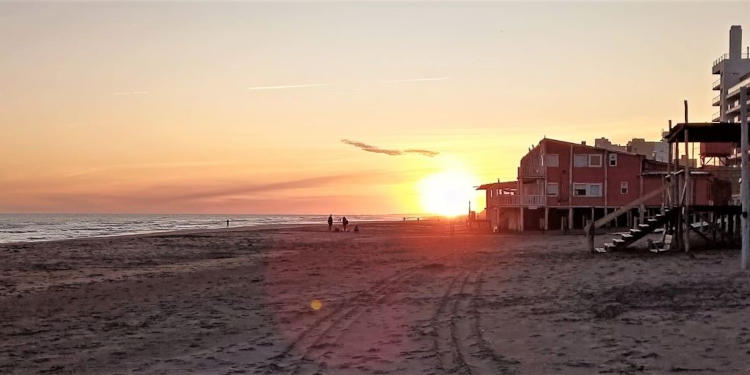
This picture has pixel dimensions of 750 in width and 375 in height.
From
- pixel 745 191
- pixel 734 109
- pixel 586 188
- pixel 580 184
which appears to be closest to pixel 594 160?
pixel 580 184

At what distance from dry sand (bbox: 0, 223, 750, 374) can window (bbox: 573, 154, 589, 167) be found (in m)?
38.6

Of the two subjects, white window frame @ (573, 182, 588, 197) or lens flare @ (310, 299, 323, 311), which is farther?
white window frame @ (573, 182, 588, 197)

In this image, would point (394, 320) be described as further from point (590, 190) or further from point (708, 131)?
point (590, 190)

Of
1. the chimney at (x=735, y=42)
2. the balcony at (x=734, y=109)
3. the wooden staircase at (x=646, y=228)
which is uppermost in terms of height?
the chimney at (x=735, y=42)

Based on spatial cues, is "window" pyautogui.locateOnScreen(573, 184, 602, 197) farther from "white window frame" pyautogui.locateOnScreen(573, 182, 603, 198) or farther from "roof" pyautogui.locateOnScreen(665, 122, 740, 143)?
"roof" pyautogui.locateOnScreen(665, 122, 740, 143)

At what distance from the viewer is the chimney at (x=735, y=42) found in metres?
88.0

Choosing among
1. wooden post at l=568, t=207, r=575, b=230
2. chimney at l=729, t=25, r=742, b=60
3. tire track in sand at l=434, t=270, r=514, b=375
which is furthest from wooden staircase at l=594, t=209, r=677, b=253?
chimney at l=729, t=25, r=742, b=60

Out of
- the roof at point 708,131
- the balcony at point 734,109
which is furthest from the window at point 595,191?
the roof at point 708,131

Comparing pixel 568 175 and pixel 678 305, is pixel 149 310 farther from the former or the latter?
pixel 568 175

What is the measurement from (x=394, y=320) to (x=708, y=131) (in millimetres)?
17380

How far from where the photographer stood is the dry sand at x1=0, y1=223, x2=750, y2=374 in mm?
8727

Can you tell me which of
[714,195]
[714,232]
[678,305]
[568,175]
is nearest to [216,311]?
[678,305]

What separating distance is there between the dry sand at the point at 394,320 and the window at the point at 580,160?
38561 millimetres

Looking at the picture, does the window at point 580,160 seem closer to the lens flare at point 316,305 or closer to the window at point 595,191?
the window at point 595,191
